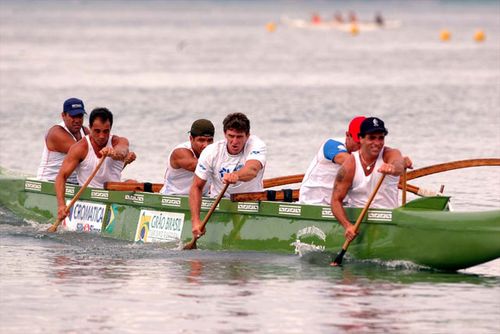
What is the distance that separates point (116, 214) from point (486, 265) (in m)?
5.34

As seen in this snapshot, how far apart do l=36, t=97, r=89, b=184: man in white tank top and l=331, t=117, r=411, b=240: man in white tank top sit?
523 cm

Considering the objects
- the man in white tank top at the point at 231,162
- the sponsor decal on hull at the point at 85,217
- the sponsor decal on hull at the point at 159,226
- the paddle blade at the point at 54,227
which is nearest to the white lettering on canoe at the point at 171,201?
the sponsor decal on hull at the point at 159,226

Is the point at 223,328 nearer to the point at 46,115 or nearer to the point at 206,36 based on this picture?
the point at 46,115

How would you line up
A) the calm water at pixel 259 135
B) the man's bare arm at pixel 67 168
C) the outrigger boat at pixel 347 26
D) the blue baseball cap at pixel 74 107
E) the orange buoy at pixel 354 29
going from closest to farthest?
the calm water at pixel 259 135, the man's bare arm at pixel 67 168, the blue baseball cap at pixel 74 107, the orange buoy at pixel 354 29, the outrigger boat at pixel 347 26

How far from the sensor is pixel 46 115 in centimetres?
4653

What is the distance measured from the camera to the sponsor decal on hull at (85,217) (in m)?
22.0

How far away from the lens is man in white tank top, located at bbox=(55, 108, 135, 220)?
2139 cm

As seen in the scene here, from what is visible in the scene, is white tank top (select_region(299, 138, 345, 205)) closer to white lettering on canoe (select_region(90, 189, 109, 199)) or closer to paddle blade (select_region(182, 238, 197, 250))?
paddle blade (select_region(182, 238, 197, 250))

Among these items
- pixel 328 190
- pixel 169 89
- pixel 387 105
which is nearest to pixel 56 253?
pixel 328 190

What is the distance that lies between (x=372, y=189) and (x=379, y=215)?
0.41 metres

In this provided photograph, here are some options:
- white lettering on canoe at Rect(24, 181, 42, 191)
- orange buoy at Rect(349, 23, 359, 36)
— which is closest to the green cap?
white lettering on canoe at Rect(24, 181, 42, 191)

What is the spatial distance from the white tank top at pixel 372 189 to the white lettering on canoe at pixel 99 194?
419 cm

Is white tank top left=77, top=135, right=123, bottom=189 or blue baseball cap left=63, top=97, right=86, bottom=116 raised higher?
blue baseball cap left=63, top=97, right=86, bottom=116

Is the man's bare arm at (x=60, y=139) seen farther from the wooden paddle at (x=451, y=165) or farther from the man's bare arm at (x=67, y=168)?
the wooden paddle at (x=451, y=165)
